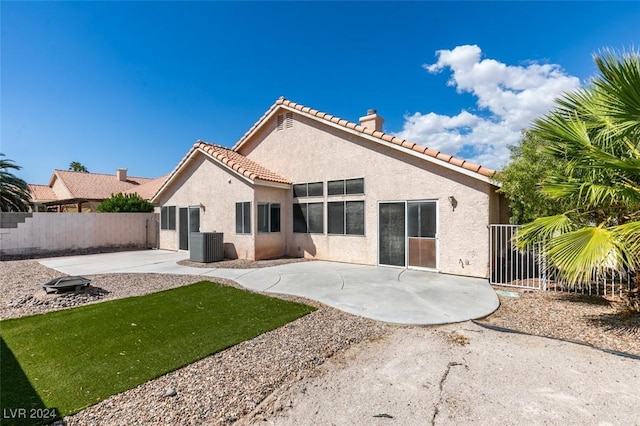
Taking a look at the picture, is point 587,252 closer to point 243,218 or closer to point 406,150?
point 406,150

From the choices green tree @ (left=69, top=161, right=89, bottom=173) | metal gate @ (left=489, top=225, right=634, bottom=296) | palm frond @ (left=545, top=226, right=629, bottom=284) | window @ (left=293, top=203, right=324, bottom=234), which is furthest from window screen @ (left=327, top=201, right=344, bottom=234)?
green tree @ (left=69, top=161, right=89, bottom=173)

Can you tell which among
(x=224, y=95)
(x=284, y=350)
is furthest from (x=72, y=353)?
(x=224, y=95)

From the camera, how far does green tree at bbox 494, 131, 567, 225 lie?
851cm

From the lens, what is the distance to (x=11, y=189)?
1823cm

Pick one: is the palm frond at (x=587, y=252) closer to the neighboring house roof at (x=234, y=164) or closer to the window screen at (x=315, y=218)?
the window screen at (x=315, y=218)

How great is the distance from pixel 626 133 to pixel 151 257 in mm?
17914

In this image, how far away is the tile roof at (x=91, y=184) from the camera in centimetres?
2823

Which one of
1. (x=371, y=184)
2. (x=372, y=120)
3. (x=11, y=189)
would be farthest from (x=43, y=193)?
(x=371, y=184)

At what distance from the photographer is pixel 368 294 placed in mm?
8180

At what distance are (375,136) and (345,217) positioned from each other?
369 centimetres

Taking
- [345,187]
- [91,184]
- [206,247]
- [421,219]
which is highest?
[91,184]

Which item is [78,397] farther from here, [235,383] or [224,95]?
[224,95]

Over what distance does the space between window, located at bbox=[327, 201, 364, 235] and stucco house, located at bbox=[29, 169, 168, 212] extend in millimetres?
21126

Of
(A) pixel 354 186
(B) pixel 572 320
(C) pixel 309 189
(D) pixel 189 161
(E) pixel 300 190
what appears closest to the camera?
(B) pixel 572 320
